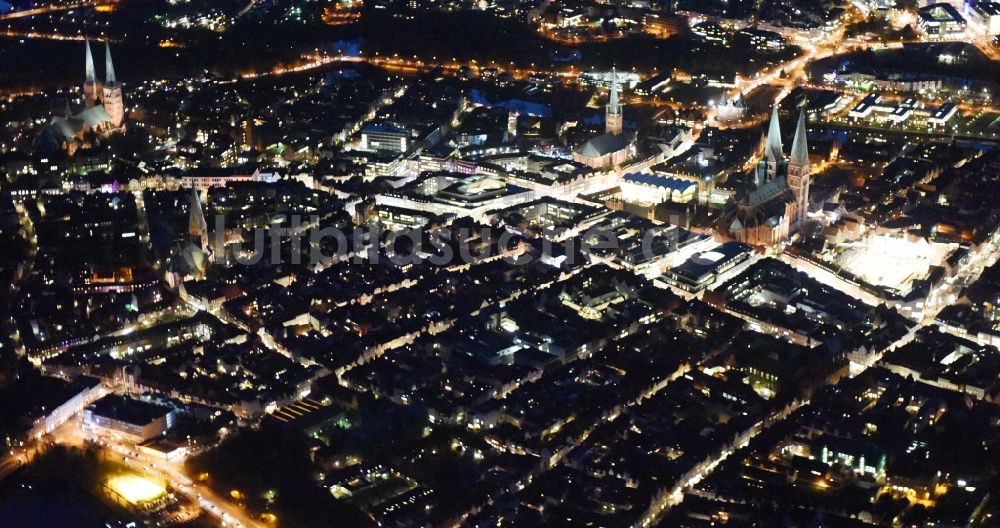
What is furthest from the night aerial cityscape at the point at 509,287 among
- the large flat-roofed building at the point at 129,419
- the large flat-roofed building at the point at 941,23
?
the large flat-roofed building at the point at 941,23

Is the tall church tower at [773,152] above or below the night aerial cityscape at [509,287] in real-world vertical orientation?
above

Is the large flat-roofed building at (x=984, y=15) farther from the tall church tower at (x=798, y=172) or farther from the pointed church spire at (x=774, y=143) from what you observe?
the tall church tower at (x=798, y=172)

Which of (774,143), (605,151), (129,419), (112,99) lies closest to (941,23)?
(605,151)

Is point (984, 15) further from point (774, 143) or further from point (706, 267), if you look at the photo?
point (706, 267)

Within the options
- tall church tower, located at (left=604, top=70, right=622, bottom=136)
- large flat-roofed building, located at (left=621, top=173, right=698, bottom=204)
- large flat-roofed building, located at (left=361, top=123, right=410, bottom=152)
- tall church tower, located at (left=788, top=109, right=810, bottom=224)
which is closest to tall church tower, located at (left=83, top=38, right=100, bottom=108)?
large flat-roofed building, located at (left=361, top=123, right=410, bottom=152)

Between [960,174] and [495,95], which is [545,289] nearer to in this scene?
[960,174]

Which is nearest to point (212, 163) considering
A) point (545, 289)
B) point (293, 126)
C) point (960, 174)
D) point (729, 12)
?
point (293, 126)
